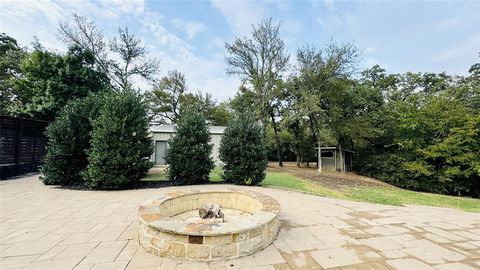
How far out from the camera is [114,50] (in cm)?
1602

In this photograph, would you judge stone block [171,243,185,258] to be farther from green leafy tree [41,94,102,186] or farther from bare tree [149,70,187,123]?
bare tree [149,70,187,123]

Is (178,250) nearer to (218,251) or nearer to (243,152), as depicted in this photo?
(218,251)

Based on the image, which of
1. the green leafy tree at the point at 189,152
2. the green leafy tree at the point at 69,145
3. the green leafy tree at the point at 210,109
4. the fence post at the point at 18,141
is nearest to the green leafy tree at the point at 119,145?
the green leafy tree at the point at 69,145

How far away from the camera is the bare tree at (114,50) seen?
47.9ft

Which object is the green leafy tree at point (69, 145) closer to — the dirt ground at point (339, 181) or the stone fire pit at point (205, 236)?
the stone fire pit at point (205, 236)

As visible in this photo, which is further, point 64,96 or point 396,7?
point 64,96

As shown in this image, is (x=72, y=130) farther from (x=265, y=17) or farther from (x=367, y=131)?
(x=367, y=131)

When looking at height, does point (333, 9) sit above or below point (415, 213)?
above

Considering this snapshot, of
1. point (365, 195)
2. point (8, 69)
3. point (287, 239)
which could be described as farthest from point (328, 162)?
point (8, 69)

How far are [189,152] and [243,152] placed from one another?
1.77 m

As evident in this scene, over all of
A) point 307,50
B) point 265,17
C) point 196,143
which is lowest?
point 196,143

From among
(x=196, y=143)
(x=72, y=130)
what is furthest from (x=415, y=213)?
(x=72, y=130)

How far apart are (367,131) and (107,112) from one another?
15.6m

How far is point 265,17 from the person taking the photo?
15.3 m
